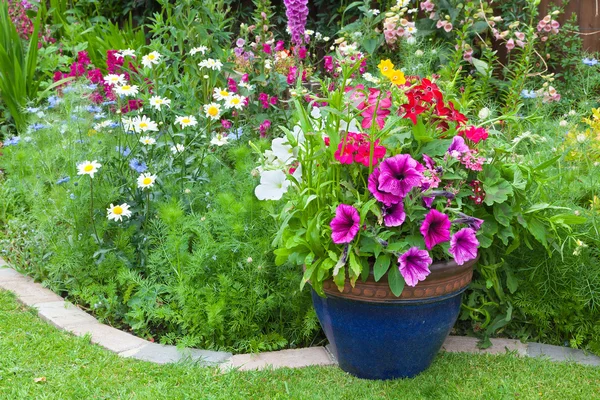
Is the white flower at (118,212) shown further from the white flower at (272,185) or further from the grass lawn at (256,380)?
the white flower at (272,185)

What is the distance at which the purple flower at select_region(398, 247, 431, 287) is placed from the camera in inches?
86.8

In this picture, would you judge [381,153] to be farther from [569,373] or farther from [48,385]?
[48,385]

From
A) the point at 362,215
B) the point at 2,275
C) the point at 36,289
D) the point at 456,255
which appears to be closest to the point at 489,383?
the point at 456,255

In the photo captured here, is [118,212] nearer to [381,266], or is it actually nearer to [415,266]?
[381,266]

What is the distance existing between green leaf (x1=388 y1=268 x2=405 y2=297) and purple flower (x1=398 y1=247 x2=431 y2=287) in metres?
0.05

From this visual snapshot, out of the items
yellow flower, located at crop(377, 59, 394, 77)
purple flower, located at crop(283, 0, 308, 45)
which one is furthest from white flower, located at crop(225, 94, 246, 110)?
purple flower, located at crop(283, 0, 308, 45)

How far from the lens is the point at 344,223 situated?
227 cm

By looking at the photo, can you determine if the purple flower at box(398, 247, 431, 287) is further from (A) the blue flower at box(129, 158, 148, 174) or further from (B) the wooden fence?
(B) the wooden fence

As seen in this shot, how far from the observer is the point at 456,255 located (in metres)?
2.25

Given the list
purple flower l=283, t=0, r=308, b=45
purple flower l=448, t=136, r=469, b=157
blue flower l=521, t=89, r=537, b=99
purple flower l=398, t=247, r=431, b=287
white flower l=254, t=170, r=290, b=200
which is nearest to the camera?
purple flower l=398, t=247, r=431, b=287

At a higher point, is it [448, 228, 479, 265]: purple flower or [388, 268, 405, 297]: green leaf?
[448, 228, 479, 265]: purple flower

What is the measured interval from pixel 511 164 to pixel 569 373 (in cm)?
86

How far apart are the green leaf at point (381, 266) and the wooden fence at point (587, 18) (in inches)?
140

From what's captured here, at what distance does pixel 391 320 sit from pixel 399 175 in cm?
55
